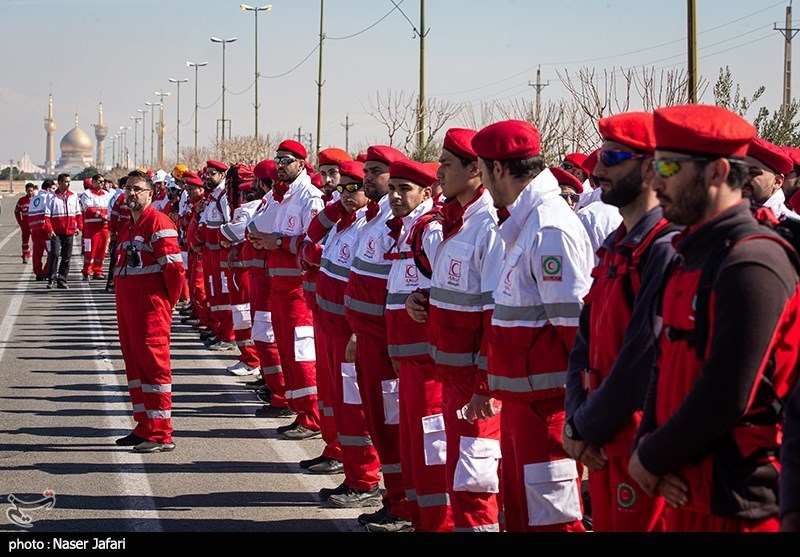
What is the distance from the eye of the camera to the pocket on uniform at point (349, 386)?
827 cm

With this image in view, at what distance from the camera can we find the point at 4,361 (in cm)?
1524

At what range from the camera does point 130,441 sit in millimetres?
10031

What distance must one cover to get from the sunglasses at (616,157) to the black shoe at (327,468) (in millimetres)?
5093

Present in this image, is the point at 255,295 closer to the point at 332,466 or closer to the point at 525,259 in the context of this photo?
the point at 332,466

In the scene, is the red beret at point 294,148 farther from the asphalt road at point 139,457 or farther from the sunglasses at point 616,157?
the sunglasses at point 616,157

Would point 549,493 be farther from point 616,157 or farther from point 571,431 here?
point 616,157

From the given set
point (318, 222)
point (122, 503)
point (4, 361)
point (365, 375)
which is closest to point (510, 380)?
point (365, 375)

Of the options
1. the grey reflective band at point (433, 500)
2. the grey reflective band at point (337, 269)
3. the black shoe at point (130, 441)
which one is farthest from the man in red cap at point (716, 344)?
the black shoe at point (130, 441)

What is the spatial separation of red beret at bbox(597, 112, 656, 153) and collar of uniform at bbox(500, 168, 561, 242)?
0.80 m

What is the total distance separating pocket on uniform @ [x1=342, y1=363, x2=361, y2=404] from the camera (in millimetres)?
8266

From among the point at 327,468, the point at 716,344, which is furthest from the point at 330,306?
the point at 716,344

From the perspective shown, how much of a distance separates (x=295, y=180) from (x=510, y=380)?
6362 millimetres

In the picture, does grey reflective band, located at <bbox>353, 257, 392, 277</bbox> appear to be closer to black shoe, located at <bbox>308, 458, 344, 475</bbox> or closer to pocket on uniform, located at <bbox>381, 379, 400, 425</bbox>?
pocket on uniform, located at <bbox>381, 379, 400, 425</bbox>

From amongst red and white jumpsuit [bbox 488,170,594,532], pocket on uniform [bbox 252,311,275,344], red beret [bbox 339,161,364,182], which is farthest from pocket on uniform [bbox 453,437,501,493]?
pocket on uniform [bbox 252,311,275,344]
